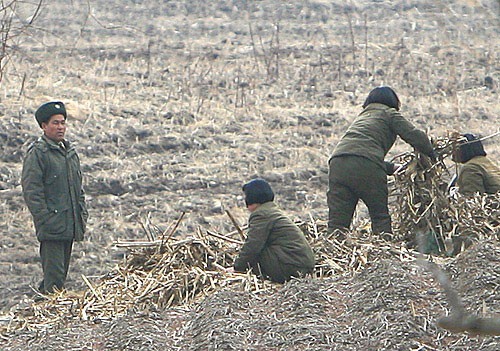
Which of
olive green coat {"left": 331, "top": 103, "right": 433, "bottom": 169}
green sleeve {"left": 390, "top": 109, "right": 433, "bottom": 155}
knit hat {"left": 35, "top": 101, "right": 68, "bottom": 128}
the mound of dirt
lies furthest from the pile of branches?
knit hat {"left": 35, "top": 101, "right": 68, "bottom": 128}

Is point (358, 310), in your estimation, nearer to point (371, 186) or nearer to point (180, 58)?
point (371, 186)

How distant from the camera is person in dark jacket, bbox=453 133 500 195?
838 cm

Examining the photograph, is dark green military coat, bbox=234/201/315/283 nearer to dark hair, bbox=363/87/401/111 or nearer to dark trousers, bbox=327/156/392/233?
dark trousers, bbox=327/156/392/233

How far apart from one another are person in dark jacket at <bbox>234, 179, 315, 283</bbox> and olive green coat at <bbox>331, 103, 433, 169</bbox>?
53.0 inches

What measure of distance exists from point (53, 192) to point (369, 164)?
254 cm

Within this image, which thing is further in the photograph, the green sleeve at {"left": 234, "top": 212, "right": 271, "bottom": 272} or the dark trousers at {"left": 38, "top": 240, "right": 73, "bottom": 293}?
the dark trousers at {"left": 38, "top": 240, "right": 73, "bottom": 293}

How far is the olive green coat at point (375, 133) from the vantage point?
790 centimetres

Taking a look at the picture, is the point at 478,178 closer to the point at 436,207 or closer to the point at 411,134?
the point at 436,207

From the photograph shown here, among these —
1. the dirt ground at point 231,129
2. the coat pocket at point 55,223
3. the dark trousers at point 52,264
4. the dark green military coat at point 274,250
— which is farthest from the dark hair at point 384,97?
the dark trousers at point 52,264

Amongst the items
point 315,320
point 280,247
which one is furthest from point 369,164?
point 315,320

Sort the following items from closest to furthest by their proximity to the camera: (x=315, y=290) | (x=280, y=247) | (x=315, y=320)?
(x=315, y=320) < (x=315, y=290) < (x=280, y=247)

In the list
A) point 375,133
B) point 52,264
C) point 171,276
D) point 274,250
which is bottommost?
point 52,264

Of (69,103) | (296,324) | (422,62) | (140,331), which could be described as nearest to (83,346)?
(140,331)

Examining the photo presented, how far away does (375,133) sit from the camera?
7.97 metres
